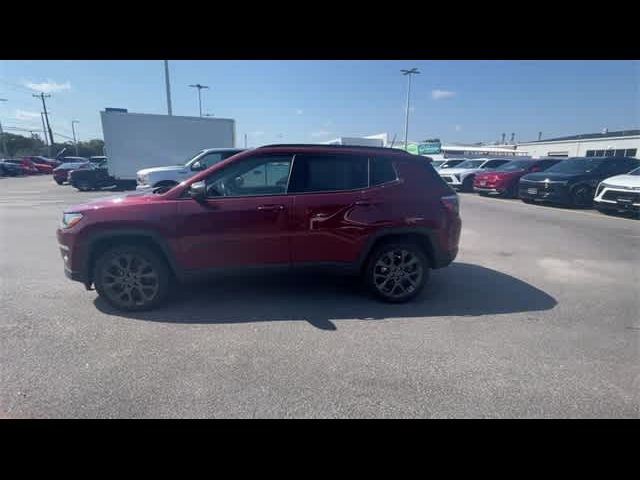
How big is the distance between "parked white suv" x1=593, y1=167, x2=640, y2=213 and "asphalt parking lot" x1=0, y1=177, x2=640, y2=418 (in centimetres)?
594

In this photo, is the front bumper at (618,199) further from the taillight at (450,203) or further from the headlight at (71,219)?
the headlight at (71,219)

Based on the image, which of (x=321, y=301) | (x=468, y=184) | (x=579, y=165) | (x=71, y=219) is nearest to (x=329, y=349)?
(x=321, y=301)

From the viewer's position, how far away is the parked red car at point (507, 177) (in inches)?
558

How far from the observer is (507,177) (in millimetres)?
14125

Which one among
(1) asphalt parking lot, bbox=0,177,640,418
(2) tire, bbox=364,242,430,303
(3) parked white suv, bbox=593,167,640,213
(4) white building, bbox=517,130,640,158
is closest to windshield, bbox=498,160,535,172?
(3) parked white suv, bbox=593,167,640,213

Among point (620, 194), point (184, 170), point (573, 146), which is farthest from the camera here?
point (573, 146)

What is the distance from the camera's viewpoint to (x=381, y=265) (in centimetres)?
379

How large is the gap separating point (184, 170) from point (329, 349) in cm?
925

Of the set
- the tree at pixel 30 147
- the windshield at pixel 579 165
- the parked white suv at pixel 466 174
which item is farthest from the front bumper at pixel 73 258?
the tree at pixel 30 147

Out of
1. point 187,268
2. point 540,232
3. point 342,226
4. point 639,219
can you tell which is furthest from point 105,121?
point 639,219

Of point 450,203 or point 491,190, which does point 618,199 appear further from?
point 450,203

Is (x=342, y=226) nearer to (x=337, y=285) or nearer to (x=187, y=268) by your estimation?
(x=337, y=285)

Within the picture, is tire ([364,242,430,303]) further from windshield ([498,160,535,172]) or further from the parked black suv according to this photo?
windshield ([498,160,535,172])

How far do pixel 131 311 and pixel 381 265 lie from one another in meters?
2.97
